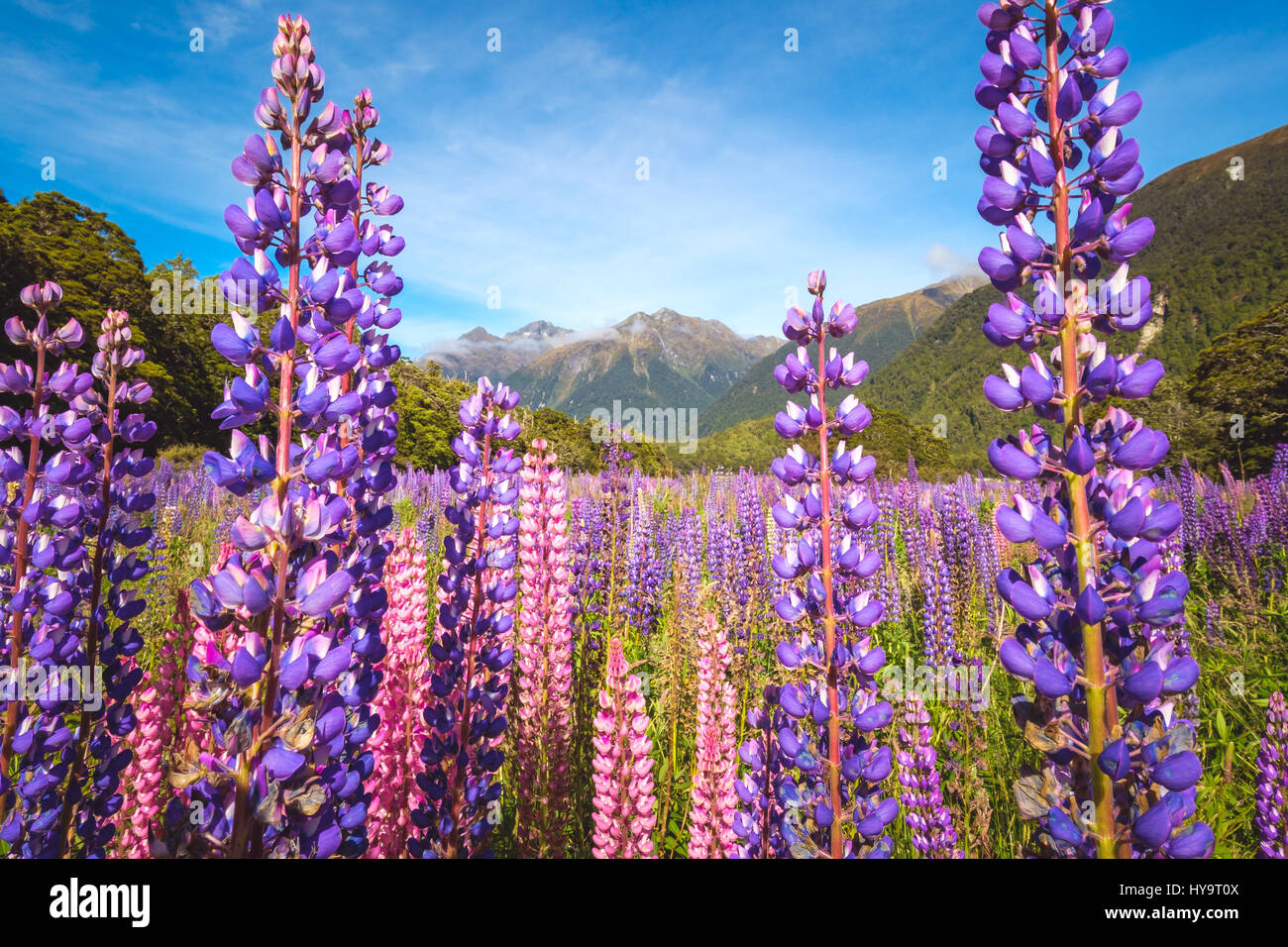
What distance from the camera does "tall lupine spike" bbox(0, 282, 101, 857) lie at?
2.02m

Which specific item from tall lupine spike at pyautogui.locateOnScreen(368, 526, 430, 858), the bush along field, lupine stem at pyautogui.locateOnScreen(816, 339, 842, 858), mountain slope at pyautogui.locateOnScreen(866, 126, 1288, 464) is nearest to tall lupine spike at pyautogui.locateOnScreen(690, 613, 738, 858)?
the bush along field

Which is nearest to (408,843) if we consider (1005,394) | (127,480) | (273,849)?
(273,849)

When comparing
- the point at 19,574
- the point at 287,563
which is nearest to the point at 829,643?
the point at 287,563

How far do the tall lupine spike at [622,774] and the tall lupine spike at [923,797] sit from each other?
4.45 ft

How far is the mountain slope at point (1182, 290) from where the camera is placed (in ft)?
212

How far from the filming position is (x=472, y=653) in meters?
2.68

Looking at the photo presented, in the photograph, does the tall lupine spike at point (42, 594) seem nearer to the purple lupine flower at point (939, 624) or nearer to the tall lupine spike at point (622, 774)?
the tall lupine spike at point (622, 774)

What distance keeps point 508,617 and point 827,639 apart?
4.94 ft

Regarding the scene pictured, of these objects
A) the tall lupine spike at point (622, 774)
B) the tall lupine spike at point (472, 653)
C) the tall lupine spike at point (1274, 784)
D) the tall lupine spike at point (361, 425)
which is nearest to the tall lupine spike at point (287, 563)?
the tall lupine spike at point (361, 425)

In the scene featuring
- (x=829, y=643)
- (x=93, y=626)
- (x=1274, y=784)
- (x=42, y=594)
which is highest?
(x=42, y=594)

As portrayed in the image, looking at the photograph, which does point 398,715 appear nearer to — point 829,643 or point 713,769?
point 713,769
